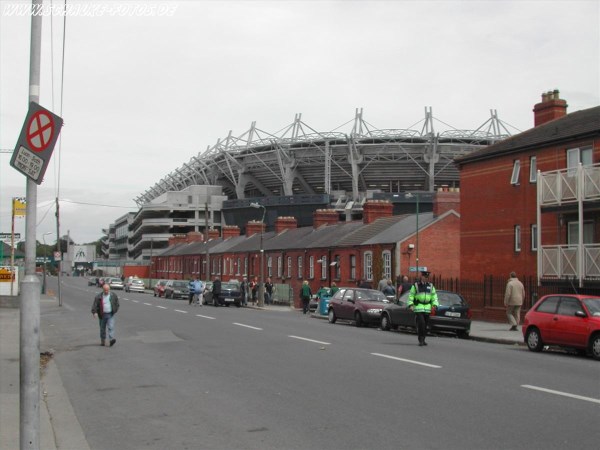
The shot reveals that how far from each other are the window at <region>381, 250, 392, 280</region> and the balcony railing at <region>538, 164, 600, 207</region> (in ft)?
47.3

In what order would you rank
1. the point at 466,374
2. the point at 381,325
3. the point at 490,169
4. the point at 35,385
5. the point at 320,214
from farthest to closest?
the point at 320,214 → the point at 490,169 → the point at 381,325 → the point at 466,374 → the point at 35,385

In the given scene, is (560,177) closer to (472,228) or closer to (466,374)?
(472,228)

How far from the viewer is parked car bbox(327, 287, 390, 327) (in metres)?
25.6

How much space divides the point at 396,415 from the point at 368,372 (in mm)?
3687

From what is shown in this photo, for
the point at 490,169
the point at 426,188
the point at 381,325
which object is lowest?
the point at 381,325

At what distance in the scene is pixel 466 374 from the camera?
12117 millimetres

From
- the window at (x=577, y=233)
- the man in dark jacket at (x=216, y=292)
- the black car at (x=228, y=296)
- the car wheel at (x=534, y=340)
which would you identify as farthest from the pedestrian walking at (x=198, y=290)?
the car wheel at (x=534, y=340)

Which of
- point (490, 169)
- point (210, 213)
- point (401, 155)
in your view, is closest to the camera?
point (490, 169)

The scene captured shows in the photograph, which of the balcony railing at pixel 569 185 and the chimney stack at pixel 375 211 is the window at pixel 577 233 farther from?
the chimney stack at pixel 375 211

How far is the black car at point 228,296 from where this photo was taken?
45125 millimetres

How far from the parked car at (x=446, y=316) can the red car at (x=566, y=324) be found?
4578mm

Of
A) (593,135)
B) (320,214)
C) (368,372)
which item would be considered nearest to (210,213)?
(320,214)

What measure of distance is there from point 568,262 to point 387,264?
53.2 feet

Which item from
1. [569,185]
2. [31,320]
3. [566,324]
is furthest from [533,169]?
[31,320]
